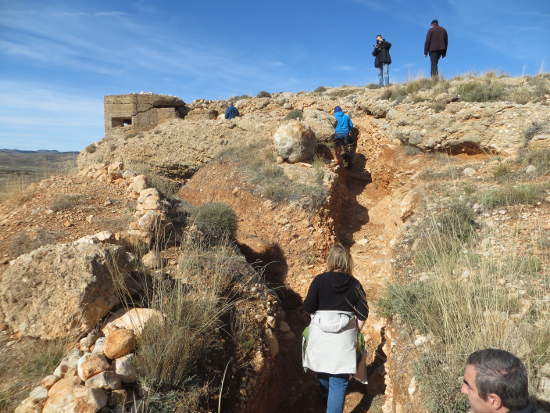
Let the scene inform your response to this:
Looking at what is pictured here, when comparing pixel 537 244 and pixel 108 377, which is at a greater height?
pixel 537 244

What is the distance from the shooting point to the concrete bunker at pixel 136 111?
11.7 m

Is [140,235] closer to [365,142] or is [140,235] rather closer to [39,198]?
[39,198]

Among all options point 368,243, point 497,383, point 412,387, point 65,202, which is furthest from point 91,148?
point 497,383

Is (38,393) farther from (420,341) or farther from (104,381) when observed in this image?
(420,341)

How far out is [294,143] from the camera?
7.99 m

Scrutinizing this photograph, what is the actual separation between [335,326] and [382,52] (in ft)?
39.7

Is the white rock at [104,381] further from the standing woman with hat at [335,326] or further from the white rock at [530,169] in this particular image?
the white rock at [530,169]

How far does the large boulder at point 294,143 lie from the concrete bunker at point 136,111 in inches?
222

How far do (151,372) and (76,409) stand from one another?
52cm

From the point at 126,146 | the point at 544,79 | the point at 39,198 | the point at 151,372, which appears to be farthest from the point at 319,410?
the point at 544,79

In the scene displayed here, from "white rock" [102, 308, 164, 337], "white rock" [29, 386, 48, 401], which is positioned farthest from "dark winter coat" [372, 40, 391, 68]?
"white rock" [29, 386, 48, 401]

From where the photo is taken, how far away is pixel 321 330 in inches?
125

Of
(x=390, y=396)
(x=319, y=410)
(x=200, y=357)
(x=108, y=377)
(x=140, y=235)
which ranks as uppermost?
(x=140, y=235)

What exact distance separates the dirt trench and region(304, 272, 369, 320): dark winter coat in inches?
46.9
